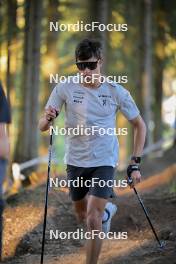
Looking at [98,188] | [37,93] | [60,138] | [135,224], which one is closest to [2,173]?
[98,188]

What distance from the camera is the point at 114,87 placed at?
782 centimetres

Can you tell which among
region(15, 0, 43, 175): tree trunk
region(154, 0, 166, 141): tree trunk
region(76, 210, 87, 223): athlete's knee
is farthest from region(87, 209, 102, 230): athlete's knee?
region(154, 0, 166, 141): tree trunk

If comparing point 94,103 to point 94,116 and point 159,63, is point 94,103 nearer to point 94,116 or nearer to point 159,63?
point 94,116

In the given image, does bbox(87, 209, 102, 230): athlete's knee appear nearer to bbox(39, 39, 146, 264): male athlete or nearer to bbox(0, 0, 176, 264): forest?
bbox(39, 39, 146, 264): male athlete

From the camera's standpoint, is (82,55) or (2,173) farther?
(82,55)

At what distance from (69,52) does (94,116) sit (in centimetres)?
2297

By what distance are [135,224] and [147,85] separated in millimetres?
12825

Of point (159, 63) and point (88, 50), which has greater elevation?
point (159, 63)

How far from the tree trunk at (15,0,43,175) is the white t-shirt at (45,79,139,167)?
11.1 m

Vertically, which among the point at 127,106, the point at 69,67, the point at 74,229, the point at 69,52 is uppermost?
the point at 69,52

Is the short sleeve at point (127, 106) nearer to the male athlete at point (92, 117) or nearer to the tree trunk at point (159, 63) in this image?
the male athlete at point (92, 117)

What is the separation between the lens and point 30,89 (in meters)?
19.2

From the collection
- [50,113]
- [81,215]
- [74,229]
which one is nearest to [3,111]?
[50,113]

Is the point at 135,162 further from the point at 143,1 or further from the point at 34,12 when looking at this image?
the point at 143,1
